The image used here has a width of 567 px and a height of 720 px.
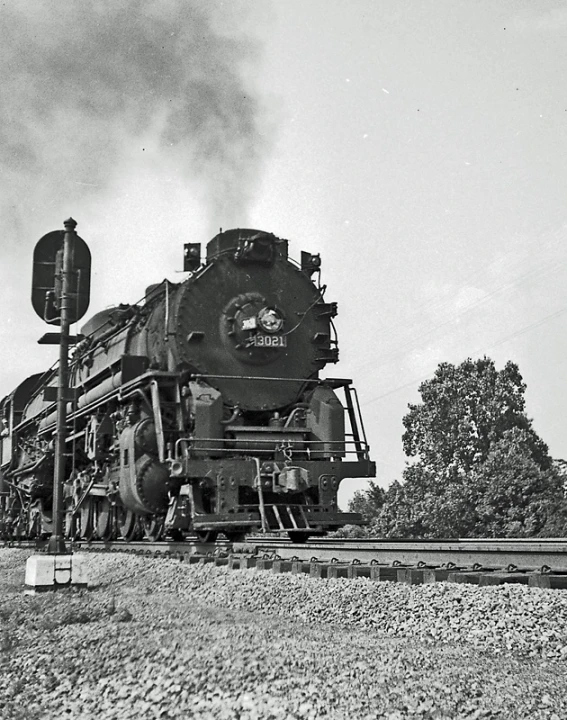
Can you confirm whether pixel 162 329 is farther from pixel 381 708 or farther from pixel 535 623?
pixel 381 708

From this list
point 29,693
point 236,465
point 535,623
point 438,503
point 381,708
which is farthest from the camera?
point 438,503

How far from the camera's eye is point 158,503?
35.4 ft

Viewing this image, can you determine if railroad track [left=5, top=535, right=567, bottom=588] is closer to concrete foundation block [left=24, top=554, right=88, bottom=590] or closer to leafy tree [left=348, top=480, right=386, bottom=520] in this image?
concrete foundation block [left=24, top=554, right=88, bottom=590]

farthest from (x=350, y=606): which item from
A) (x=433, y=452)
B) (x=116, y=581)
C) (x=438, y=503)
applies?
(x=433, y=452)

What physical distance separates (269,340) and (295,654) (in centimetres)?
801

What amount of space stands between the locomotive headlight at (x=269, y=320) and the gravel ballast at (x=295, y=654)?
553cm

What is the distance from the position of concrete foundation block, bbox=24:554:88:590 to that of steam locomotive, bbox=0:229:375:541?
284 centimetres

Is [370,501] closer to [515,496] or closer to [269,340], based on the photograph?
[515,496]

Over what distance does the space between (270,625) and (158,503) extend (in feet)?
19.9

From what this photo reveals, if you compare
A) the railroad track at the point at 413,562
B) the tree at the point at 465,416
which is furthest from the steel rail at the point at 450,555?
the tree at the point at 465,416

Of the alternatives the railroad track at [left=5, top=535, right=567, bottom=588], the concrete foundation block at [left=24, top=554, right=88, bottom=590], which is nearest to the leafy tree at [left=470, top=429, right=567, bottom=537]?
the railroad track at [left=5, top=535, right=567, bottom=588]

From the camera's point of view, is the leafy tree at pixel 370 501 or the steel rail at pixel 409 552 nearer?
the steel rail at pixel 409 552

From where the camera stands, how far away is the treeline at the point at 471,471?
22672 mm

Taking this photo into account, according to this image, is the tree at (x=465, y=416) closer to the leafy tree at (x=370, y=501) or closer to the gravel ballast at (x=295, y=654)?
the leafy tree at (x=370, y=501)
